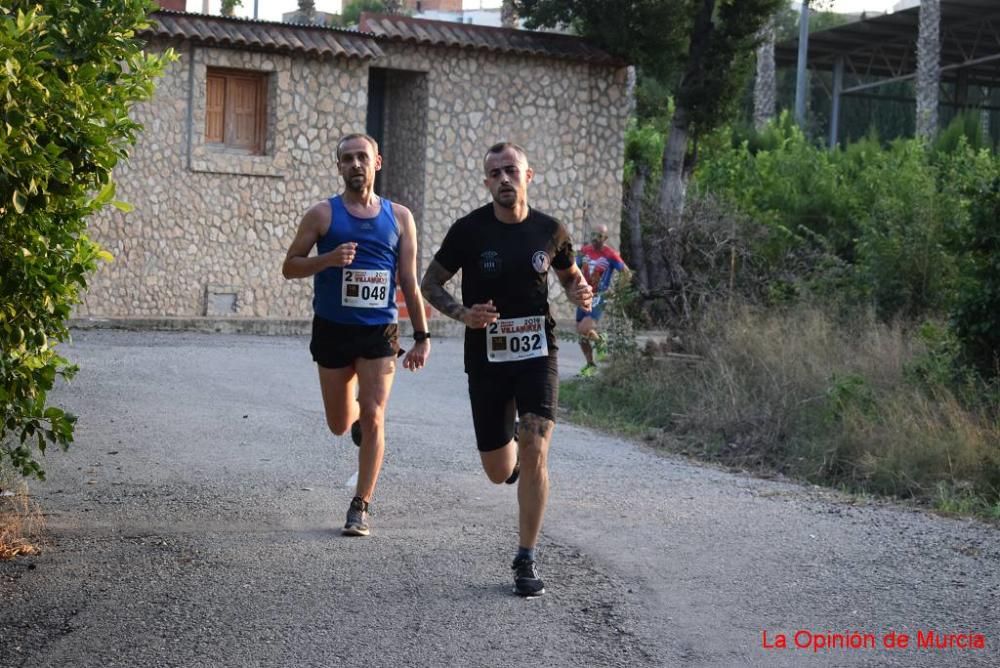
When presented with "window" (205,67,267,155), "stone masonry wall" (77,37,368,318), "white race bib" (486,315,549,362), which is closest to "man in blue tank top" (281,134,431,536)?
"white race bib" (486,315,549,362)

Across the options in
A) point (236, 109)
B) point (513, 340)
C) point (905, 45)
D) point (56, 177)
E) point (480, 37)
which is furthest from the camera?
point (905, 45)

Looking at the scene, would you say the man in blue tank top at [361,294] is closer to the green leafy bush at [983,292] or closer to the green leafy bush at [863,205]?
the green leafy bush at [983,292]

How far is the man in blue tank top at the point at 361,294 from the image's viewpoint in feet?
25.0

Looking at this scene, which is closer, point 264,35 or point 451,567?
point 451,567

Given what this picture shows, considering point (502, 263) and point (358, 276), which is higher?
point (502, 263)

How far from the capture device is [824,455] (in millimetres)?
10602

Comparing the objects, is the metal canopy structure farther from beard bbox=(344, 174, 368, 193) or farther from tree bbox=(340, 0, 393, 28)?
beard bbox=(344, 174, 368, 193)

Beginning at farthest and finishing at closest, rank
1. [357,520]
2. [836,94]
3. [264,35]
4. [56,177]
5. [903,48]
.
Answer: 1. [903,48]
2. [836,94]
3. [264,35]
4. [357,520]
5. [56,177]

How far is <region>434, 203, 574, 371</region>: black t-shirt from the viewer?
675 cm

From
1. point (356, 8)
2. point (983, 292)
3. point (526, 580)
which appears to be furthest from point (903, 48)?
point (526, 580)

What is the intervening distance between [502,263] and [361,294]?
3.92ft

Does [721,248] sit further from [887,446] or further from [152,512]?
[152,512]

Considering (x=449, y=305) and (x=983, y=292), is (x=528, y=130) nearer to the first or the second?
(x=983, y=292)

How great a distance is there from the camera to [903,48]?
Answer: 3775 cm
